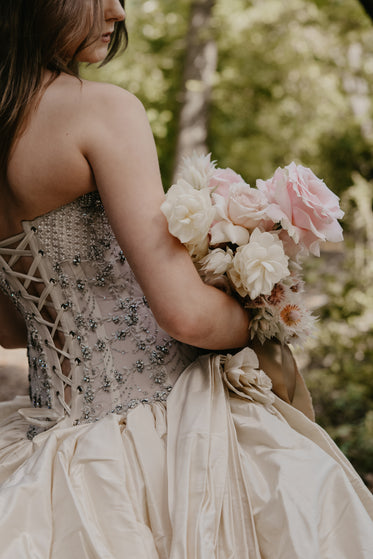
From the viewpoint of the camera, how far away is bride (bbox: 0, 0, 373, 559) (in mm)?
1345

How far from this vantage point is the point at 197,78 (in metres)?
12.4

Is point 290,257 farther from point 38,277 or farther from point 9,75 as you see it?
point 9,75

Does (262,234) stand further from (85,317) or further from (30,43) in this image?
(30,43)

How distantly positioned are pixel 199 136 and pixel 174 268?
10702mm

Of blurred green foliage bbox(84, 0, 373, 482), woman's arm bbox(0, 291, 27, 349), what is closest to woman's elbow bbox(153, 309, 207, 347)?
woman's arm bbox(0, 291, 27, 349)

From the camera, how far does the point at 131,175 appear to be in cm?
144

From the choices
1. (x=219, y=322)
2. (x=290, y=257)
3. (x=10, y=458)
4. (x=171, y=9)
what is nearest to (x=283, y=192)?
(x=290, y=257)

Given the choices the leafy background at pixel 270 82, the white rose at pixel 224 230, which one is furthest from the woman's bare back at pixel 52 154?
the leafy background at pixel 270 82

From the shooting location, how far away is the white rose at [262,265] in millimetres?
1553

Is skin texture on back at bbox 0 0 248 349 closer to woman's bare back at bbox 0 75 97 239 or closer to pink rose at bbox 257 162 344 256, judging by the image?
woman's bare back at bbox 0 75 97 239

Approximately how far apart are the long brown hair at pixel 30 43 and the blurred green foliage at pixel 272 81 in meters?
7.84

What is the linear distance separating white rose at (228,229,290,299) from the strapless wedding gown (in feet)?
0.69

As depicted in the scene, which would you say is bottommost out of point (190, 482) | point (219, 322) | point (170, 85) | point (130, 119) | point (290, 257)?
point (190, 482)

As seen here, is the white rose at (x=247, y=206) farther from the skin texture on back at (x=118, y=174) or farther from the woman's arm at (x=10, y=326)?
the woman's arm at (x=10, y=326)
